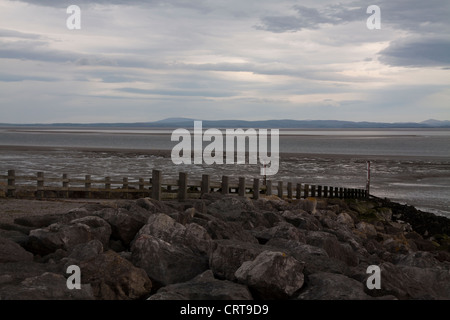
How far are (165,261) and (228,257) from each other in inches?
33.7

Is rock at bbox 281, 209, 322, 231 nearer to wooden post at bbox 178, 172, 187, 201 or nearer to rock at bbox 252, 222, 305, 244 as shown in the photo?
rock at bbox 252, 222, 305, 244

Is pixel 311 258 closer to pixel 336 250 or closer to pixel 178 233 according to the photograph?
pixel 336 250

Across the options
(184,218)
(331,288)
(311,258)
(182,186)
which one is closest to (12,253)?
(184,218)

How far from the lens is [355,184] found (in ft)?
127

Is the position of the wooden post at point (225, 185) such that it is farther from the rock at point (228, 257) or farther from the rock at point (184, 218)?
the rock at point (228, 257)

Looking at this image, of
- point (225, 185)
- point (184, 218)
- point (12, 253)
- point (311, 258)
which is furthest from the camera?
point (225, 185)

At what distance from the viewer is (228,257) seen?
7.53 meters

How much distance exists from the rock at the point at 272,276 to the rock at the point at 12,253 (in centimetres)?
301

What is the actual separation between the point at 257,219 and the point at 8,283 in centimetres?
651

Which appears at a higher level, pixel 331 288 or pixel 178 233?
pixel 178 233

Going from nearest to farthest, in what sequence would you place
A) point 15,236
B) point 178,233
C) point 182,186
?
point 178,233 < point 15,236 < point 182,186

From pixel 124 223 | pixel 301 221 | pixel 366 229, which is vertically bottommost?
pixel 366 229

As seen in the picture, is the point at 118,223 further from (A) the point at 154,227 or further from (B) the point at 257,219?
(B) the point at 257,219
